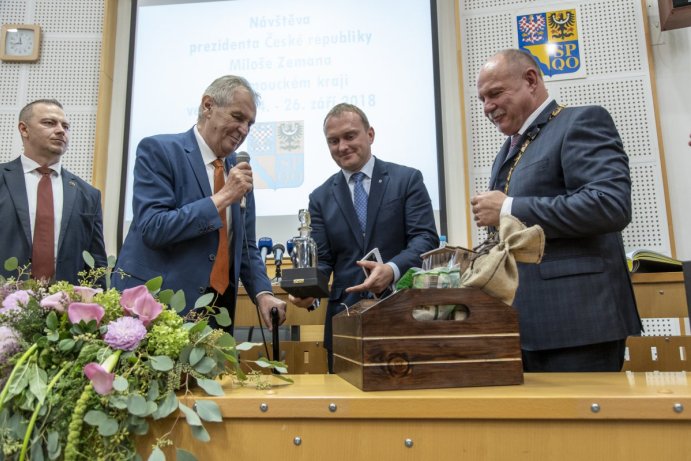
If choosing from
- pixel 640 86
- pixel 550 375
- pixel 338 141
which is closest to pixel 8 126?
pixel 338 141

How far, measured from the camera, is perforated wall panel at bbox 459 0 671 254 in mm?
3098

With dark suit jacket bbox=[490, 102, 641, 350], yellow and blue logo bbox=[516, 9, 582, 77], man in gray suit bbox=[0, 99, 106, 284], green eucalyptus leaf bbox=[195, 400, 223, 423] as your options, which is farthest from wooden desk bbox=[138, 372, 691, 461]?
yellow and blue logo bbox=[516, 9, 582, 77]

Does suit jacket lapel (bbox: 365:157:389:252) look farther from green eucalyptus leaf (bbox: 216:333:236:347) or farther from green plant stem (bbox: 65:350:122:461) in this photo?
green plant stem (bbox: 65:350:122:461)

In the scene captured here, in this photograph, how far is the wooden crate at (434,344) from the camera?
84 cm

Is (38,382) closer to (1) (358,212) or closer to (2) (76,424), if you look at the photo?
(2) (76,424)

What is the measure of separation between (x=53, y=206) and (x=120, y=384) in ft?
7.27

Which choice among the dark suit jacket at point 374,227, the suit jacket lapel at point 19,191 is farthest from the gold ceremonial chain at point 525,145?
the suit jacket lapel at point 19,191

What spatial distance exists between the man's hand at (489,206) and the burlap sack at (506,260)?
389mm

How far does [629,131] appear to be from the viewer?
124 inches

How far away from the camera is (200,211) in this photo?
58.5 inches

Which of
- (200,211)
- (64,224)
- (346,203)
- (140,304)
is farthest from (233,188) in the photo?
(64,224)

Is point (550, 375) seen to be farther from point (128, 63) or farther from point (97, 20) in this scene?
point (97, 20)

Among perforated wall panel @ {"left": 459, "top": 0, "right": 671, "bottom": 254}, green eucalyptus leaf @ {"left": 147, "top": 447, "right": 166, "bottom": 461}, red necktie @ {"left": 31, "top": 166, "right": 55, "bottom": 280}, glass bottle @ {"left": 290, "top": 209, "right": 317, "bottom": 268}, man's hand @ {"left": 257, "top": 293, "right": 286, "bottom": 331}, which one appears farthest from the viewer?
perforated wall panel @ {"left": 459, "top": 0, "right": 671, "bottom": 254}

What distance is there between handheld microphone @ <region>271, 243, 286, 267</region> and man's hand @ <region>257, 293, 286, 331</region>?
3.77 feet
